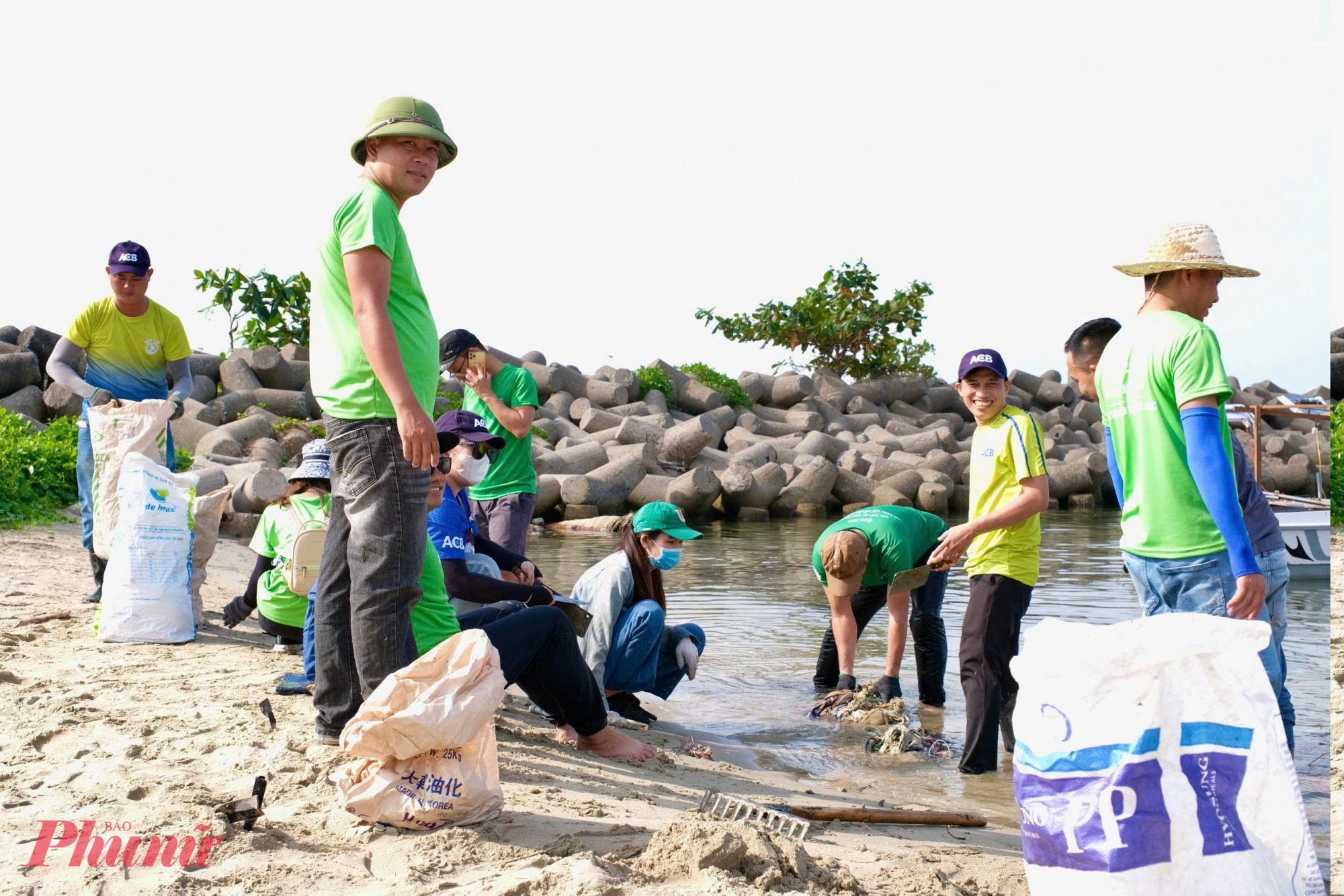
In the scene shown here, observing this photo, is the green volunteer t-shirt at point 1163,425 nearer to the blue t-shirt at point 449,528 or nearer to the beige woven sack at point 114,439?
the blue t-shirt at point 449,528

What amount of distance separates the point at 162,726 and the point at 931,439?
1712 cm

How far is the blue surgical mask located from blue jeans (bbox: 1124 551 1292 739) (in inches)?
83.3

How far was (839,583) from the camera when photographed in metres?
5.36

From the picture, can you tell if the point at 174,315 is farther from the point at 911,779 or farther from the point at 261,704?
the point at 911,779

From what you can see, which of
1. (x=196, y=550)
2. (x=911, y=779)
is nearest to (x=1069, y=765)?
(x=911, y=779)

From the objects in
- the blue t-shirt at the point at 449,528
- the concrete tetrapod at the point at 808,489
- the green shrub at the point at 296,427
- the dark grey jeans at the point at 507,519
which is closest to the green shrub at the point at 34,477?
the green shrub at the point at 296,427

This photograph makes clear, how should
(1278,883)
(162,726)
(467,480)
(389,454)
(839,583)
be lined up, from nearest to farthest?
(1278,883) < (389,454) < (162,726) < (467,480) < (839,583)

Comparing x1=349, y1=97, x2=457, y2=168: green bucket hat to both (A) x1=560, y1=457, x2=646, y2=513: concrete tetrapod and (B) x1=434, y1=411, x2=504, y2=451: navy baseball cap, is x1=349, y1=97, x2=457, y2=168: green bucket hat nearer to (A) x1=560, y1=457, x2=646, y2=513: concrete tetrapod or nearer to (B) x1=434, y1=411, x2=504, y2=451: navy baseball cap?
(B) x1=434, y1=411, x2=504, y2=451: navy baseball cap

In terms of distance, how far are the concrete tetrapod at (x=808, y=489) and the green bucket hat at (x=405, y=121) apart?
12.9 m

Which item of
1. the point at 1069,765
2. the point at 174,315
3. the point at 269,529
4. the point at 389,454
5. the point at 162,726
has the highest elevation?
the point at 174,315

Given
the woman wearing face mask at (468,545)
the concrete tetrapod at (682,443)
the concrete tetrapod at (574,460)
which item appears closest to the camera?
the woman wearing face mask at (468,545)

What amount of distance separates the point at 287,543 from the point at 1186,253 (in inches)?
142

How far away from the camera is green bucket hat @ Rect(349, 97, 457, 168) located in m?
3.27

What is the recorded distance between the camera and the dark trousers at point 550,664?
11.2 feet
